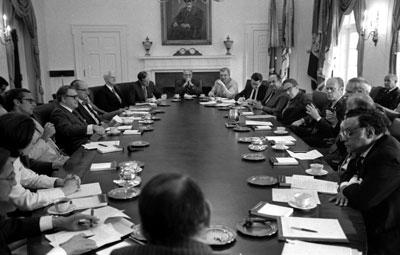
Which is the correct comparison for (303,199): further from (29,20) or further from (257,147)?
(29,20)

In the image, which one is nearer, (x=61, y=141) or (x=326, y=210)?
(x=326, y=210)

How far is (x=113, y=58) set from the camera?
37.1 feet

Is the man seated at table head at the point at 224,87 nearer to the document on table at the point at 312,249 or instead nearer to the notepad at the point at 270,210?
the notepad at the point at 270,210

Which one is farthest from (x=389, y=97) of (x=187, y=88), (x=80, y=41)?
(x=80, y=41)

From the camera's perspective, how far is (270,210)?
6.95 feet

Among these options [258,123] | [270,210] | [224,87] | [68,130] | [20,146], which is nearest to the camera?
[270,210]

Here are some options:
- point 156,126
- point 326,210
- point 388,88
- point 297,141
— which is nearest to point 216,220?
point 326,210

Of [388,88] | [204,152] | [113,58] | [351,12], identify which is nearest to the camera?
[204,152]

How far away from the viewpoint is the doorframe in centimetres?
1106

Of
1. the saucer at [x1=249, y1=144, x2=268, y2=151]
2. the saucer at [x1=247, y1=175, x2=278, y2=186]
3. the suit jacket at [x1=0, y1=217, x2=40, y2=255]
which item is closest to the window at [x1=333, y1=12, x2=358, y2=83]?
the saucer at [x1=249, y1=144, x2=268, y2=151]

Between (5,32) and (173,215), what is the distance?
7.93 m

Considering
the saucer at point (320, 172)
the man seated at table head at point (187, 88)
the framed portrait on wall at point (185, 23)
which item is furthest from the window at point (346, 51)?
the saucer at point (320, 172)

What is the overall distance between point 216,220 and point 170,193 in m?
1.07

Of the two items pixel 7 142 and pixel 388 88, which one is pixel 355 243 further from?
pixel 388 88
